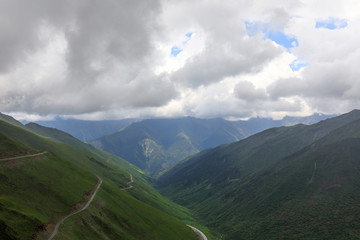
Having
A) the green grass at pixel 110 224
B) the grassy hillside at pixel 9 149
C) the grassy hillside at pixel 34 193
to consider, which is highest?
the grassy hillside at pixel 9 149

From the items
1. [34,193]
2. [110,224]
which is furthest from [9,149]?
[110,224]

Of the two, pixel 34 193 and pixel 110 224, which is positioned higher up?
pixel 34 193

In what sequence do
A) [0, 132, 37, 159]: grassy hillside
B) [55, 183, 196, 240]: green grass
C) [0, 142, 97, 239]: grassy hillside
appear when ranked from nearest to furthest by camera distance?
1. [0, 142, 97, 239]: grassy hillside
2. [55, 183, 196, 240]: green grass
3. [0, 132, 37, 159]: grassy hillside

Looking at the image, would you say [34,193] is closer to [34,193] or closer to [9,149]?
[34,193]

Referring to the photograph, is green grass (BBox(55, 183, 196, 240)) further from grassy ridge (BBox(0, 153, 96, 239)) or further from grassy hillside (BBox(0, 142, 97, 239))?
grassy ridge (BBox(0, 153, 96, 239))

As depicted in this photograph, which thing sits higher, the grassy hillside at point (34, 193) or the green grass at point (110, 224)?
the grassy hillside at point (34, 193)

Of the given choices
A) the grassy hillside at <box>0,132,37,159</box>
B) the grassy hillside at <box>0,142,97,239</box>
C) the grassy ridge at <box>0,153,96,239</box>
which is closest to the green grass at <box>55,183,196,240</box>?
the grassy hillside at <box>0,142,97,239</box>

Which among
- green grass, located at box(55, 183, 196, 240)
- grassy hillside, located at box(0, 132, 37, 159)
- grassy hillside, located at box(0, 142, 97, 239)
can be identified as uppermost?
grassy hillside, located at box(0, 132, 37, 159)

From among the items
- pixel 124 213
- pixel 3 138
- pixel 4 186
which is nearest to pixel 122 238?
pixel 124 213

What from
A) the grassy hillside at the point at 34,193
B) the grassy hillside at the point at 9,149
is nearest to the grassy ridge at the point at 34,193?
the grassy hillside at the point at 34,193

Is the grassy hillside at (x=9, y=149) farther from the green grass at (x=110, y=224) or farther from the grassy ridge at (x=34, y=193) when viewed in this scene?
the green grass at (x=110, y=224)

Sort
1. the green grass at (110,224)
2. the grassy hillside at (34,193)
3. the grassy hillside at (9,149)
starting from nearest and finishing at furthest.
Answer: the grassy hillside at (34,193) < the green grass at (110,224) < the grassy hillside at (9,149)

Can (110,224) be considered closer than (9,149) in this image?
Yes

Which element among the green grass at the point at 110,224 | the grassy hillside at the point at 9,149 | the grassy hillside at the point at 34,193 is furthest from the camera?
the grassy hillside at the point at 9,149
